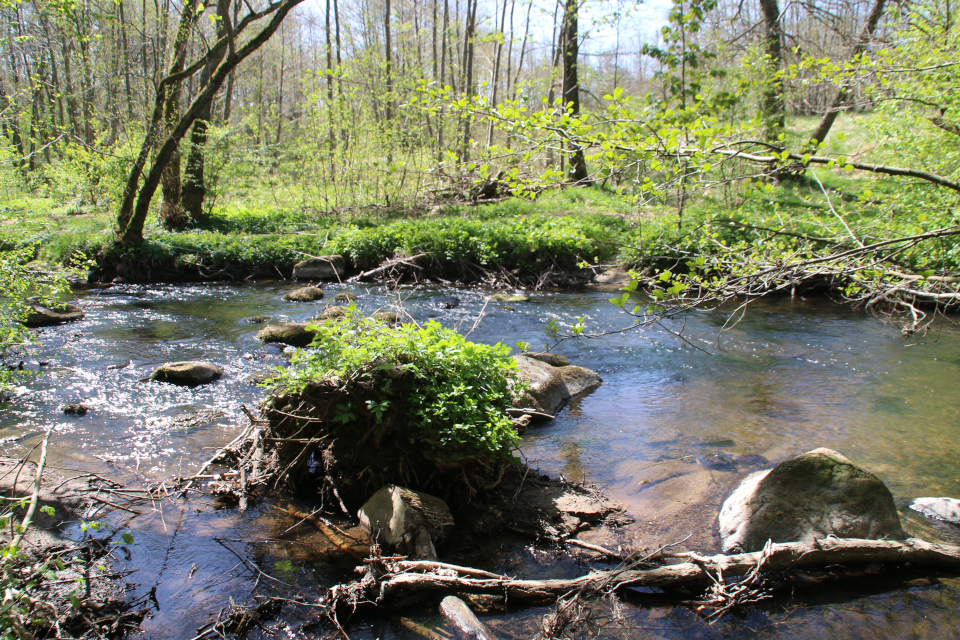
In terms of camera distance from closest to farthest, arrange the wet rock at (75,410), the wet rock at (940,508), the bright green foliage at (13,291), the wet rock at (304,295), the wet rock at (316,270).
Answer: the wet rock at (940,508) → the bright green foliage at (13,291) → the wet rock at (75,410) → the wet rock at (304,295) → the wet rock at (316,270)

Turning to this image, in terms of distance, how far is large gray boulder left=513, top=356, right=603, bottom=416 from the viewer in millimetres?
6414

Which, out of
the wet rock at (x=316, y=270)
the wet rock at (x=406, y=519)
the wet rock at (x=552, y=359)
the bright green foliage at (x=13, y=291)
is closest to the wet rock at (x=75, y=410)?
the bright green foliage at (x=13, y=291)

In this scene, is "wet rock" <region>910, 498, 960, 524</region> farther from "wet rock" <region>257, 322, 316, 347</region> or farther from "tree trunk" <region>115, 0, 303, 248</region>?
"tree trunk" <region>115, 0, 303, 248</region>

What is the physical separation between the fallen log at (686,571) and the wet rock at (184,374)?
4.84 metres

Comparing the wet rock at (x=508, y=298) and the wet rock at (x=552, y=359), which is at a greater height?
the wet rock at (x=508, y=298)

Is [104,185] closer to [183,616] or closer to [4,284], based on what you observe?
[4,284]

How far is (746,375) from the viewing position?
25.6ft

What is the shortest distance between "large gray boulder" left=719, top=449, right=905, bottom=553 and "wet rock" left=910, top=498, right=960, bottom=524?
2.24 feet

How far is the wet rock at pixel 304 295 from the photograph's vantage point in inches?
467

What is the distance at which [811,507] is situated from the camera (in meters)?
4.06

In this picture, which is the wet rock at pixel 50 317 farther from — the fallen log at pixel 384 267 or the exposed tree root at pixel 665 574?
the exposed tree root at pixel 665 574

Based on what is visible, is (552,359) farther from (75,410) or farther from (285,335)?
(75,410)

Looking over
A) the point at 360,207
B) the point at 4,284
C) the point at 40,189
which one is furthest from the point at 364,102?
the point at 4,284

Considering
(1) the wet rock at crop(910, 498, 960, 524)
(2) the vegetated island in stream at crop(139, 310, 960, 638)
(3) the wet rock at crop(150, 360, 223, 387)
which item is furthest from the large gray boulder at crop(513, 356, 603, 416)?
(3) the wet rock at crop(150, 360, 223, 387)
